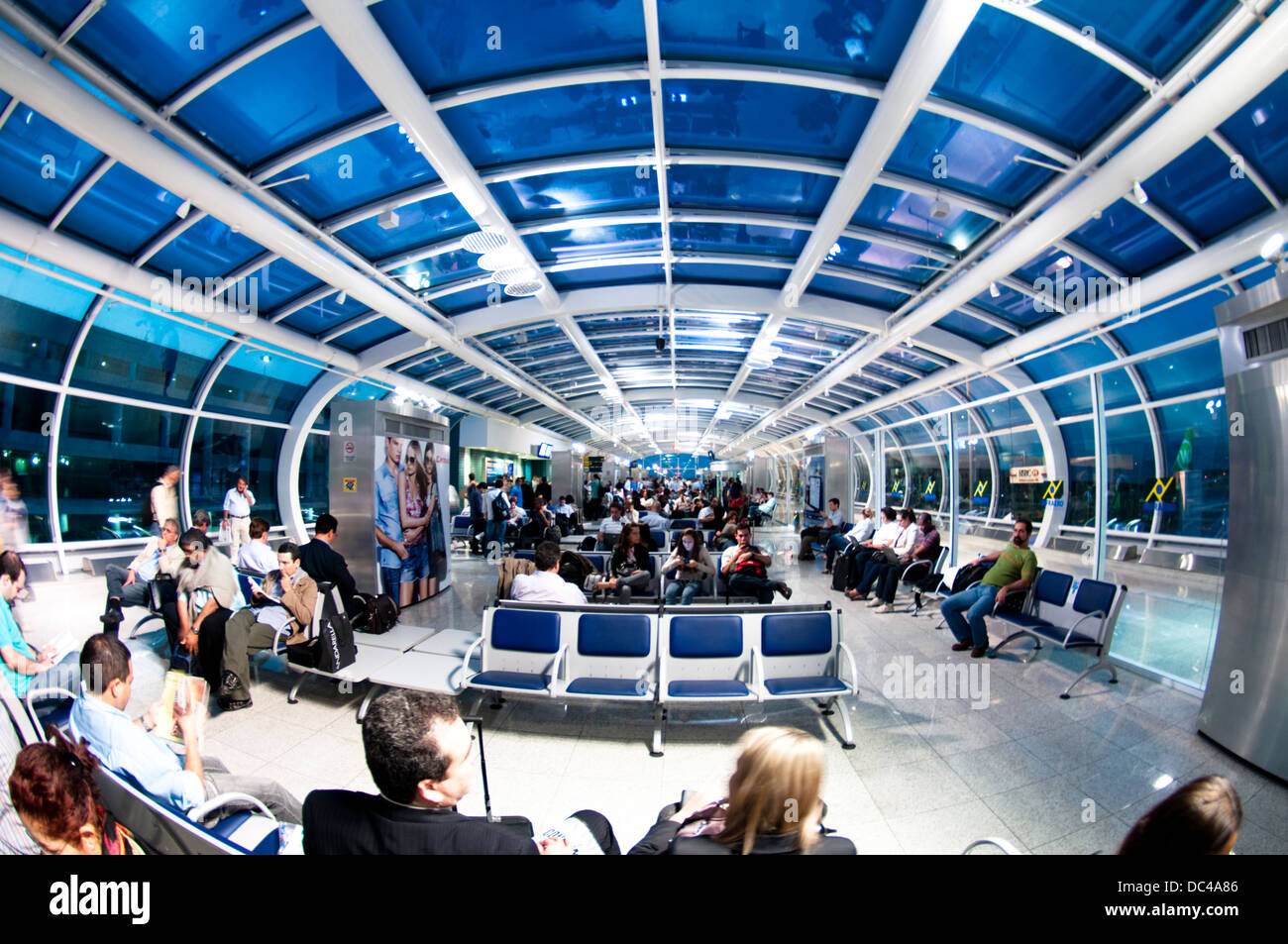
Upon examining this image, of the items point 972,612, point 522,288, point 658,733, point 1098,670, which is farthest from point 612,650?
point 522,288

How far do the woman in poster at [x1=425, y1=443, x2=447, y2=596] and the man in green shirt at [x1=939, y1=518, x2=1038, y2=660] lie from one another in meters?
7.47

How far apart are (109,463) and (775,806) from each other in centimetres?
1219

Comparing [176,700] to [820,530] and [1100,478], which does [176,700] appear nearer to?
[1100,478]

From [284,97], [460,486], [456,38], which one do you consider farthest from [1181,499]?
[460,486]

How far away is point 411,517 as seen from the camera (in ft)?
22.9

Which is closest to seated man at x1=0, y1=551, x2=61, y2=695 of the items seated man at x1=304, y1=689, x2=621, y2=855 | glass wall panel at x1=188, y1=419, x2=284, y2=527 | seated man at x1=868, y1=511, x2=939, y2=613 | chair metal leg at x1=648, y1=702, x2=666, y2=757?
seated man at x1=304, y1=689, x2=621, y2=855

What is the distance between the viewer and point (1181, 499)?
27.2 ft

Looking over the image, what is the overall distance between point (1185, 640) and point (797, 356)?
342 inches

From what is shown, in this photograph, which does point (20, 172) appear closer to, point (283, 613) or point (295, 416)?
point (283, 613)

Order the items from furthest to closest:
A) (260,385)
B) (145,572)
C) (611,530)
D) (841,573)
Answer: (260,385) → (611,530) → (841,573) → (145,572)

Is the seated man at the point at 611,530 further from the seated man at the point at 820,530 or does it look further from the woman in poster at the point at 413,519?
the seated man at the point at 820,530

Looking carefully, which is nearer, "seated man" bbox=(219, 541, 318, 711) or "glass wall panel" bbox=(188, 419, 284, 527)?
"seated man" bbox=(219, 541, 318, 711)

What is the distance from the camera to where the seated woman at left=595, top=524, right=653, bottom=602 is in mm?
6258

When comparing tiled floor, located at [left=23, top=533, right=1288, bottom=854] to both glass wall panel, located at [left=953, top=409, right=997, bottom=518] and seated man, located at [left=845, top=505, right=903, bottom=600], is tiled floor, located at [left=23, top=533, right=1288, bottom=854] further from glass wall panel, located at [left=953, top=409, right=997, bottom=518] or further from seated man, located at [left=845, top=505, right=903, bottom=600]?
glass wall panel, located at [left=953, top=409, right=997, bottom=518]
